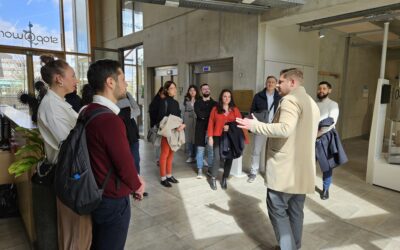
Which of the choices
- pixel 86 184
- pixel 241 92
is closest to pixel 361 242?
pixel 86 184

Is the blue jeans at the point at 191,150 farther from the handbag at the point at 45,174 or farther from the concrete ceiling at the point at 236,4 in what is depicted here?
the handbag at the point at 45,174

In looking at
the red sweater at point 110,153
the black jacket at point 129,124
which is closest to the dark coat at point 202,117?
the black jacket at point 129,124

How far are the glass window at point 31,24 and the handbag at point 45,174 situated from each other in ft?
28.4

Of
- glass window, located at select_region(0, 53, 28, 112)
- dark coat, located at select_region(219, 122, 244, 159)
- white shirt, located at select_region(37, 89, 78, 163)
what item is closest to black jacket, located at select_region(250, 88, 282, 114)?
dark coat, located at select_region(219, 122, 244, 159)

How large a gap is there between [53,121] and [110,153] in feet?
2.23

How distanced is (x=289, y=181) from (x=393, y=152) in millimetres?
3104

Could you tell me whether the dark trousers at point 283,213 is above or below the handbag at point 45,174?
below

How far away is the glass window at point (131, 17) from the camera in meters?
8.06

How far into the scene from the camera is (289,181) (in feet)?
6.96

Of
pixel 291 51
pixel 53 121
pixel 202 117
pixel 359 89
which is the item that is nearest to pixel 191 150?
pixel 202 117

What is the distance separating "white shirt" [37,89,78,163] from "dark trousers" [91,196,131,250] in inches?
24.5

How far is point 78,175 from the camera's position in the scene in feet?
4.41

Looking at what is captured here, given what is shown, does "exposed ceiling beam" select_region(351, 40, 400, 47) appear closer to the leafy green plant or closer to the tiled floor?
the tiled floor

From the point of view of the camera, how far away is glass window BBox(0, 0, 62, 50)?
8.48 m
